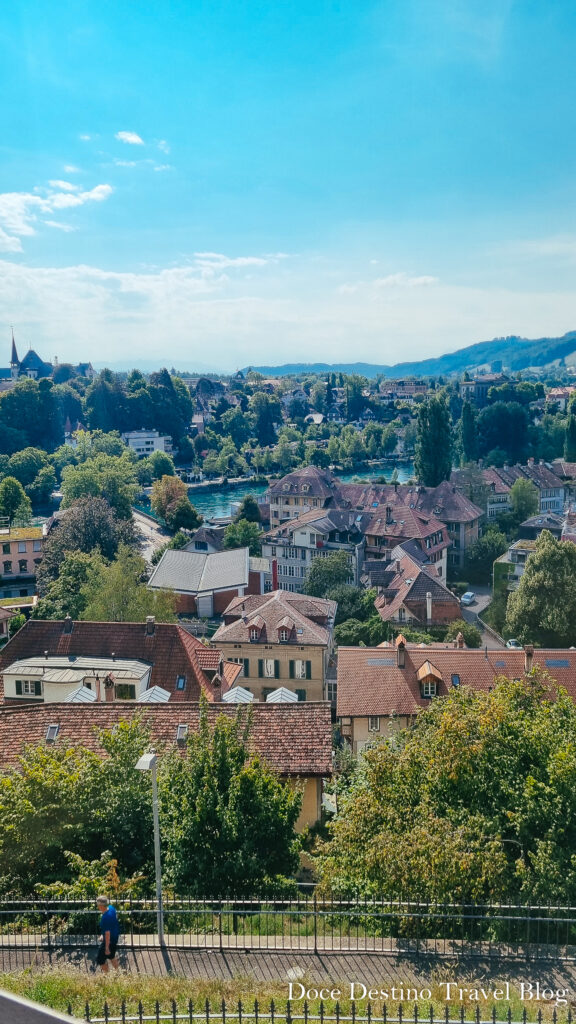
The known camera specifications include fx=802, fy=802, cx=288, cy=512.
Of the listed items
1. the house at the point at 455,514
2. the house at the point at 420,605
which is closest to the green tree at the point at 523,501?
the house at the point at 455,514

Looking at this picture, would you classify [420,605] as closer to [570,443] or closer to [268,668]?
[268,668]

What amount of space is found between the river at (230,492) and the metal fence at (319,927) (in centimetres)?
6794

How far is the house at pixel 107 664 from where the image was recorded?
21781 millimetres

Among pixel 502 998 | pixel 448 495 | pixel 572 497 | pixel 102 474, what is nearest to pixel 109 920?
pixel 502 998

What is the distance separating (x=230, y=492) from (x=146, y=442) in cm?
2062

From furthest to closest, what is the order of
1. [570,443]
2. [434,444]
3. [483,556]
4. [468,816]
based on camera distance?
1. [570,443]
2. [434,444]
3. [483,556]
4. [468,816]

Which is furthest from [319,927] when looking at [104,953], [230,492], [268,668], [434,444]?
[230,492]

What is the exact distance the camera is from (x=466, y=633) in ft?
112

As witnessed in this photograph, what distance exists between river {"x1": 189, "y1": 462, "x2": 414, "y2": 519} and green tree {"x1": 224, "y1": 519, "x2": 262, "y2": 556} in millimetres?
23092

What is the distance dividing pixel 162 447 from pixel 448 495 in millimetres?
59891

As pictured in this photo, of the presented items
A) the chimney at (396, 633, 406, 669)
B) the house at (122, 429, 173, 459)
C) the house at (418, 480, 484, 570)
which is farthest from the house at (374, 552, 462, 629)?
the house at (122, 429, 173, 459)

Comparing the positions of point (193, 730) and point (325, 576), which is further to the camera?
point (325, 576)

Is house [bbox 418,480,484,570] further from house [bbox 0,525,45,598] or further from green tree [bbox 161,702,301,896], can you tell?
green tree [bbox 161,702,301,896]

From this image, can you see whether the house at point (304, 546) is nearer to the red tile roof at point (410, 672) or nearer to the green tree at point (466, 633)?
the green tree at point (466, 633)
